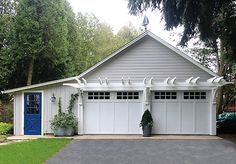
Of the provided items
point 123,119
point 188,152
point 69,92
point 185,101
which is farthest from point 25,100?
point 188,152

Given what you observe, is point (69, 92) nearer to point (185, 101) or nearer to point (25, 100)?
point (25, 100)

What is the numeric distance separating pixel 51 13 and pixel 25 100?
27.8 feet

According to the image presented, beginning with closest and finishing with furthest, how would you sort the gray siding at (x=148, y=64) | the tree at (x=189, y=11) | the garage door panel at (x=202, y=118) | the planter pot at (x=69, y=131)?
the tree at (x=189, y=11)
the planter pot at (x=69, y=131)
the garage door panel at (x=202, y=118)
the gray siding at (x=148, y=64)

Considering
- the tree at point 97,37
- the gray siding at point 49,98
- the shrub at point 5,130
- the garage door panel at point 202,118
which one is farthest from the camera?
the tree at point 97,37

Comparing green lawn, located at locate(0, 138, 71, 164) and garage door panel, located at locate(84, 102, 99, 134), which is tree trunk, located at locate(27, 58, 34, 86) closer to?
garage door panel, located at locate(84, 102, 99, 134)

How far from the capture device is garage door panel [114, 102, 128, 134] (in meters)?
15.5

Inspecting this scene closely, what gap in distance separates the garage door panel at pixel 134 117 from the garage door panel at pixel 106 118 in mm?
876

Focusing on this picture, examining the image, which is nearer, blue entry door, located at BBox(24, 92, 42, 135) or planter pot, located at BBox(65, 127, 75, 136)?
planter pot, located at BBox(65, 127, 75, 136)

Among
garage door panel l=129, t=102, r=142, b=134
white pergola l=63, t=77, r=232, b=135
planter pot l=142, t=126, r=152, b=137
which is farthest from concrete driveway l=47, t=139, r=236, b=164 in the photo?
white pergola l=63, t=77, r=232, b=135

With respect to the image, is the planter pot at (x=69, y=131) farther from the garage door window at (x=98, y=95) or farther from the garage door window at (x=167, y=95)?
the garage door window at (x=167, y=95)

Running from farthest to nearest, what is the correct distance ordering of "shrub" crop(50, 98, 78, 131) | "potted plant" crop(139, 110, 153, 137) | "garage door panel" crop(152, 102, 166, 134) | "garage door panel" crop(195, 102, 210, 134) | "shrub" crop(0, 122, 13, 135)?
"shrub" crop(0, 122, 13, 135)
"garage door panel" crop(152, 102, 166, 134)
"garage door panel" crop(195, 102, 210, 134)
"shrub" crop(50, 98, 78, 131)
"potted plant" crop(139, 110, 153, 137)

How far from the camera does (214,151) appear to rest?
1080 centimetres

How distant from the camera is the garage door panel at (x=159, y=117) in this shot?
1546cm

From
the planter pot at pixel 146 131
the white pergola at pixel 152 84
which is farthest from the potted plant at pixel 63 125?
the planter pot at pixel 146 131
